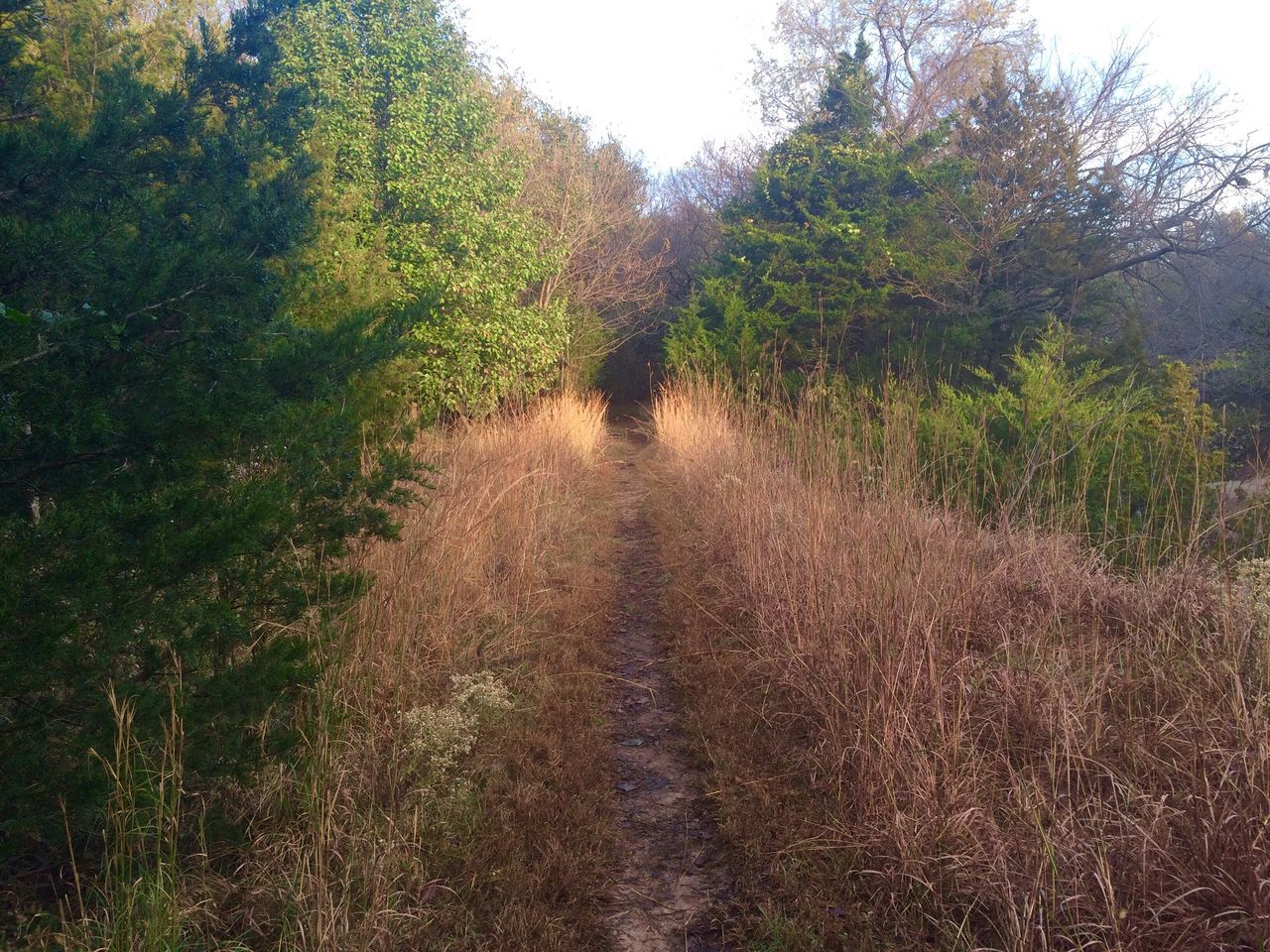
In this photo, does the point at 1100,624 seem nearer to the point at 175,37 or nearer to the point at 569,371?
the point at 175,37

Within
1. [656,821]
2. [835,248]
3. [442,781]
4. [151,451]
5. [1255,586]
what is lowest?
[656,821]

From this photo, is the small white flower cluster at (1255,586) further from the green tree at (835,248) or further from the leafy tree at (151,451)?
the green tree at (835,248)

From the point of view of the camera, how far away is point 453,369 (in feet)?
37.0

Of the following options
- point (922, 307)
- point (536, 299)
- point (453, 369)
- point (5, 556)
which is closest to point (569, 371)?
point (536, 299)

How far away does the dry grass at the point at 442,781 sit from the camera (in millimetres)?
2496

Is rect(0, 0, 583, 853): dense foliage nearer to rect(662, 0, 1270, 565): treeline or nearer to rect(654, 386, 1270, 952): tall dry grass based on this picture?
rect(654, 386, 1270, 952): tall dry grass

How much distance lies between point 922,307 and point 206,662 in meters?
13.6

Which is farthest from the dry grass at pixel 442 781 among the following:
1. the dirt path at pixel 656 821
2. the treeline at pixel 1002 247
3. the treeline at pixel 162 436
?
the treeline at pixel 1002 247

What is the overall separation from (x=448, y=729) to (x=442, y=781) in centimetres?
→ 22

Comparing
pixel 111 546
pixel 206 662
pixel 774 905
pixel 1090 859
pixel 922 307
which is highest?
pixel 922 307

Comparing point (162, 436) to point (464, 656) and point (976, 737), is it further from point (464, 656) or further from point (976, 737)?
point (976, 737)

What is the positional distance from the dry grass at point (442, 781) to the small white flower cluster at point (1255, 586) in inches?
106

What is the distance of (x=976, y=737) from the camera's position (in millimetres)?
2990

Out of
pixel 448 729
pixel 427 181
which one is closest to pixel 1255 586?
pixel 448 729
